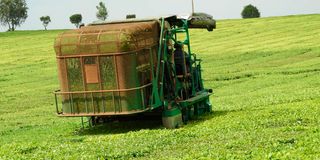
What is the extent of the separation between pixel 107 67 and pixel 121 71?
1.57 ft

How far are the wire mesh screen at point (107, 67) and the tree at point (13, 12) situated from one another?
5697 inches

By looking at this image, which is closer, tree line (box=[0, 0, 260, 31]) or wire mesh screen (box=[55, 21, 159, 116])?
wire mesh screen (box=[55, 21, 159, 116])

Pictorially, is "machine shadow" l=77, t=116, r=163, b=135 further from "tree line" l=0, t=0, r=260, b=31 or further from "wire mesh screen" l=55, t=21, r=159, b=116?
"tree line" l=0, t=0, r=260, b=31

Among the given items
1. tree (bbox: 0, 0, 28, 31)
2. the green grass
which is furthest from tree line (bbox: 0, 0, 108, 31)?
the green grass

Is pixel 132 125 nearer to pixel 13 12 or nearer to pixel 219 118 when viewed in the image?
pixel 219 118

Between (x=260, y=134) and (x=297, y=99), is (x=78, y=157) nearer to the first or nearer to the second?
(x=260, y=134)

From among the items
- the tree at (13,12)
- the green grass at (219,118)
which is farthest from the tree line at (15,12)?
the green grass at (219,118)

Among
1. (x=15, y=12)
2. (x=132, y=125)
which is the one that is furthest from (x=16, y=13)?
(x=132, y=125)

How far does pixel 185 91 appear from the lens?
76.4 ft

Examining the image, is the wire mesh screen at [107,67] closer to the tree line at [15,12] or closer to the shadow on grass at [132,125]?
the shadow on grass at [132,125]

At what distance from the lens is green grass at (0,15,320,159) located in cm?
1548

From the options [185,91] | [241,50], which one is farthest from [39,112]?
[241,50]

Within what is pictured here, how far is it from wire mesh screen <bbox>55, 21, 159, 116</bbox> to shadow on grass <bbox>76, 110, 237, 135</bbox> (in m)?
1.04

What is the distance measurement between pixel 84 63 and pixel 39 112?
34.9 ft
